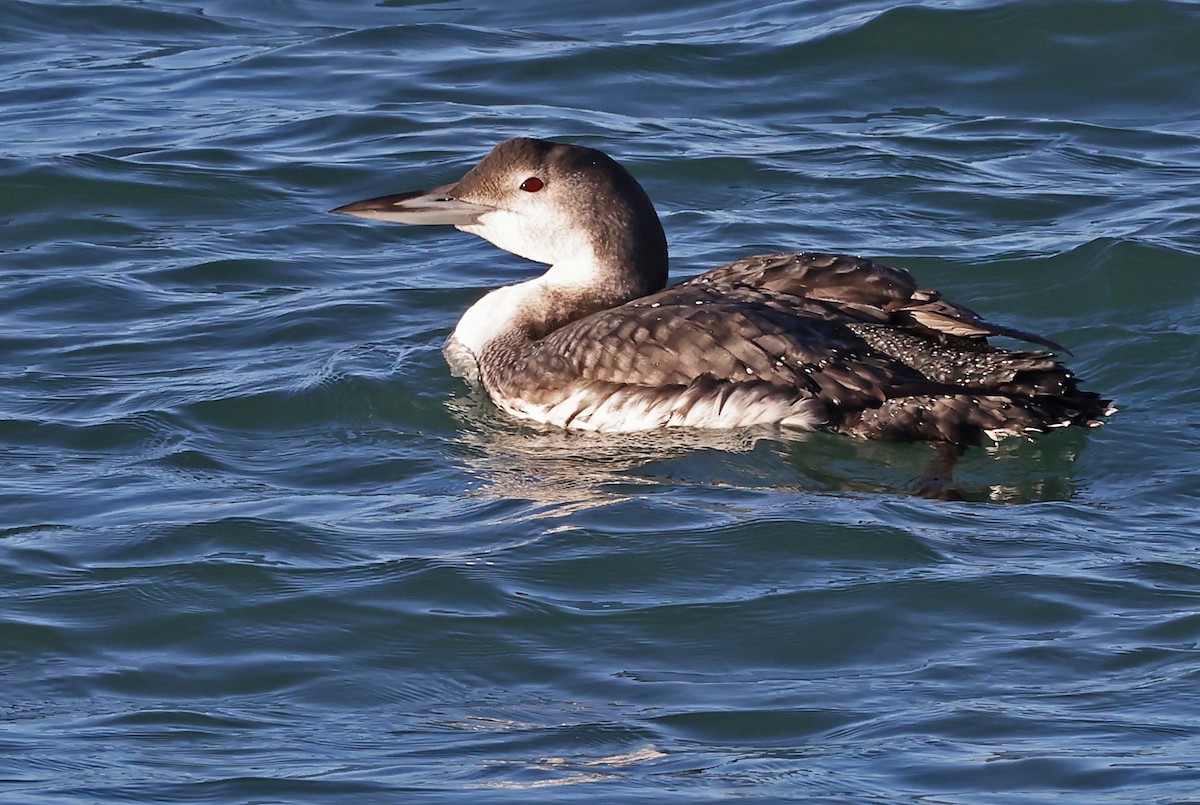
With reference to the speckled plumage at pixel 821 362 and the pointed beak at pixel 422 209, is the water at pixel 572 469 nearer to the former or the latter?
the speckled plumage at pixel 821 362

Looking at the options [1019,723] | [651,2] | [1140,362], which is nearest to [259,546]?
[1019,723]

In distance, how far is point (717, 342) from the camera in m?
6.70

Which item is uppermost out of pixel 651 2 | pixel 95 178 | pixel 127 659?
pixel 651 2

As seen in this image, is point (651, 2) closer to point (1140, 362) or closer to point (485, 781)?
point (1140, 362)

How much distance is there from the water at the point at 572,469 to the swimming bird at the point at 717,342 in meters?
0.15

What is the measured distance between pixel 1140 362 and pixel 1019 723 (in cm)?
321

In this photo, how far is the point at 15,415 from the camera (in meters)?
7.24

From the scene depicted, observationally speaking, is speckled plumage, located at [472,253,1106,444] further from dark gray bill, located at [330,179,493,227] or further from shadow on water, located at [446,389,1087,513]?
dark gray bill, located at [330,179,493,227]

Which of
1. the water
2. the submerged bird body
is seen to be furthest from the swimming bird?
the water

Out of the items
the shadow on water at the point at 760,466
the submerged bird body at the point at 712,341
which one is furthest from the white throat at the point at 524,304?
the shadow on water at the point at 760,466

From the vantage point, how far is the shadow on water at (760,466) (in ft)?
21.0

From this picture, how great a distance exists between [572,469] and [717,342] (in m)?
0.62

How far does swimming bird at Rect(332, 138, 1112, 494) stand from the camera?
653 centimetres

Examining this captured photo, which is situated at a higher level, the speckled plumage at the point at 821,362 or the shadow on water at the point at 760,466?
the speckled plumage at the point at 821,362
